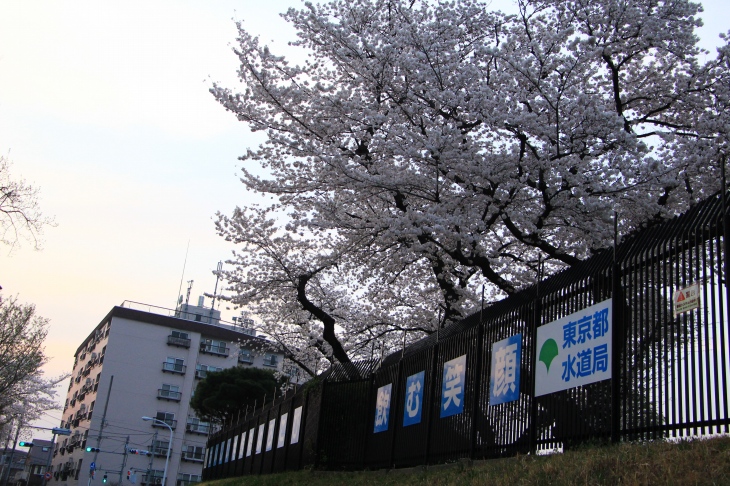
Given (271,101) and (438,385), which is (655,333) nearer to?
(438,385)

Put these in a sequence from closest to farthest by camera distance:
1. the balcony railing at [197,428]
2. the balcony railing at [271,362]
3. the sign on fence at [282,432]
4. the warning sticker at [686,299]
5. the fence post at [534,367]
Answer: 1. the warning sticker at [686,299]
2. the fence post at [534,367]
3. the sign on fence at [282,432]
4. the balcony railing at [197,428]
5. the balcony railing at [271,362]

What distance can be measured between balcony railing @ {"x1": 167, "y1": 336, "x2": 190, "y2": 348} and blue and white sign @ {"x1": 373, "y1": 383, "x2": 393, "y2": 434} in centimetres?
5473

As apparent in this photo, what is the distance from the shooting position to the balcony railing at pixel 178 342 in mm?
65938

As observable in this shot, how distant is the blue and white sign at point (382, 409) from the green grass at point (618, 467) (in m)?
4.60

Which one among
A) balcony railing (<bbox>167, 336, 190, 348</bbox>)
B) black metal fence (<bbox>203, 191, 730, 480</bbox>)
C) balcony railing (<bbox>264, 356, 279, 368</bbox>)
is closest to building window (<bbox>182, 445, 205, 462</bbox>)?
balcony railing (<bbox>167, 336, 190, 348</bbox>)

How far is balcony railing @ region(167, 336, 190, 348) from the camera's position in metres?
65.9

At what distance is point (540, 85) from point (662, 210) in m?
3.61

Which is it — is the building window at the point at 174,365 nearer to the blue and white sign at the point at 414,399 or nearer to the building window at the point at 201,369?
the building window at the point at 201,369

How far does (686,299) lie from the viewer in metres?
6.84

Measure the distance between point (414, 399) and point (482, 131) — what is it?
6.83 metres

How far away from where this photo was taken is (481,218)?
51.0 ft

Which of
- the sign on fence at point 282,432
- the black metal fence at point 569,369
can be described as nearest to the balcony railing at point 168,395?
the sign on fence at point 282,432

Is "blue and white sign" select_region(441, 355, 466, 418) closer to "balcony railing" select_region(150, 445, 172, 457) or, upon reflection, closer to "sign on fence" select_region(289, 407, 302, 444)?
"sign on fence" select_region(289, 407, 302, 444)

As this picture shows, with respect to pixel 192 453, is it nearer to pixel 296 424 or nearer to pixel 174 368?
pixel 174 368
